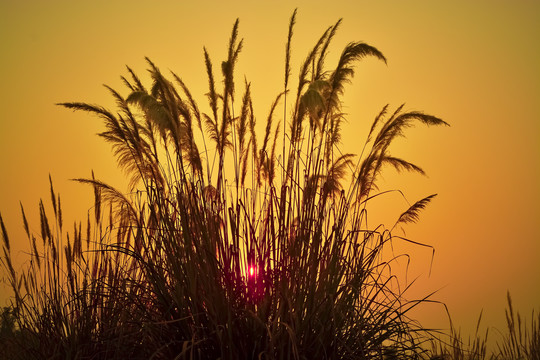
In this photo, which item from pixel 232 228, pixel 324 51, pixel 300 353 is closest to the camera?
pixel 300 353

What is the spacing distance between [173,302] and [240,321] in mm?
411

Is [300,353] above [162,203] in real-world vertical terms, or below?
below

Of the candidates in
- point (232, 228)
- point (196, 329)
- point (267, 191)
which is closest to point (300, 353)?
point (196, 329)

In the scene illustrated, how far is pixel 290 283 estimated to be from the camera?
344 cm

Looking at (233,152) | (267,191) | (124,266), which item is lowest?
(124,266)

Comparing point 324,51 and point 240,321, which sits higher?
point 324,51

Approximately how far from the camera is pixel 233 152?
4.13 meters

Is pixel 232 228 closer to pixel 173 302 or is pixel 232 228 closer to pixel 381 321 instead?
pixel 173 302

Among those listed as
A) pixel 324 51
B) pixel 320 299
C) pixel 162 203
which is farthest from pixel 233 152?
pixel 320 299

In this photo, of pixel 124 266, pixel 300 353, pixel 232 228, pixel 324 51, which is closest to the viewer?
pixel 300 353

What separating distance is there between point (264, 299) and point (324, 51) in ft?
5.50

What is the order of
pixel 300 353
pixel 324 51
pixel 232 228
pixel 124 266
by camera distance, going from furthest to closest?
pixel 124 266, pixel 324 51, pixel 232 228, pixel 300 353

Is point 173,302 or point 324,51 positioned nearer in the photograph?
point 173,302

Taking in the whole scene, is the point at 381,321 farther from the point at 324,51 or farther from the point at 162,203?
the point at 324,51
